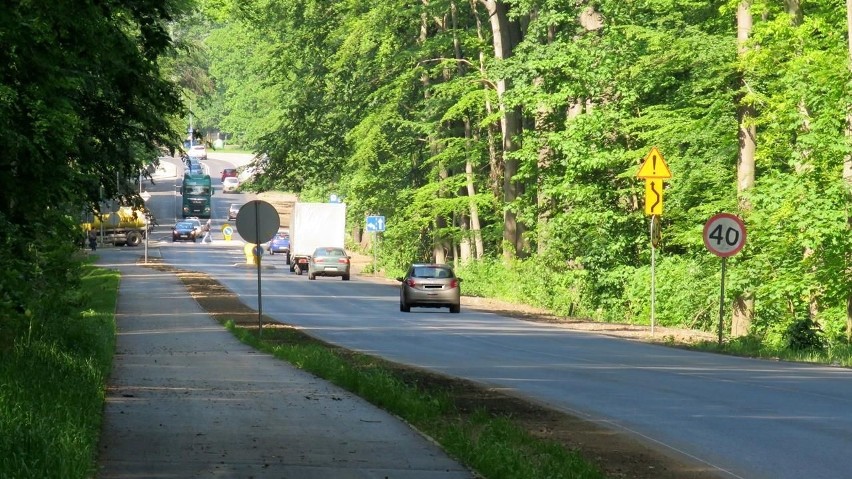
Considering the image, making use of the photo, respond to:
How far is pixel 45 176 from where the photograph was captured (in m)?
16.1

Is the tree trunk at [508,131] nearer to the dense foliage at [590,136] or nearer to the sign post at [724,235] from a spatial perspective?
the dense foliage at [590,136]

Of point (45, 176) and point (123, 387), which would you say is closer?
point (45, 176)

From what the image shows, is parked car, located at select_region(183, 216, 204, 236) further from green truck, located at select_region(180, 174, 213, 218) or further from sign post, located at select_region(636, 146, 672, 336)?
A: sign post, located at select_region(636, 146, 672, 336)

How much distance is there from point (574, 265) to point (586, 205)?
3.28m

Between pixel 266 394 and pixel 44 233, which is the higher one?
pixel 44 233

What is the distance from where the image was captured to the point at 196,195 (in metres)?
140

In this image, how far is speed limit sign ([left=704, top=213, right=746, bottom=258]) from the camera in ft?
100

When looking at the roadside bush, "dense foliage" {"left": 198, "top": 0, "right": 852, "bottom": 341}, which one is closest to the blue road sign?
"dense foliage" {"left": 198, "top": 0, "right": 852, "bottom": 341}

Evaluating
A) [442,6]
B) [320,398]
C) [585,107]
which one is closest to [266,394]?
[320,398]

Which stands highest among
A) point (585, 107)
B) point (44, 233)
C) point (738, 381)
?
point (585, 107)

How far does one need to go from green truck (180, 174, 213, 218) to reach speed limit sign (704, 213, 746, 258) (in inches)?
4357

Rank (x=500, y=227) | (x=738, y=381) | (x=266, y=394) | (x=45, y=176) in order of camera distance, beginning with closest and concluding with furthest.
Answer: (x=45, y=176) < (x=266, y=394) < (x=738, y=381) < (x=500, y=227)

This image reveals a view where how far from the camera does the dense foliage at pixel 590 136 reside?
122 ft

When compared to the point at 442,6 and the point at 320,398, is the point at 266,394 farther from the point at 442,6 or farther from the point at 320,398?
the point at 442,6
